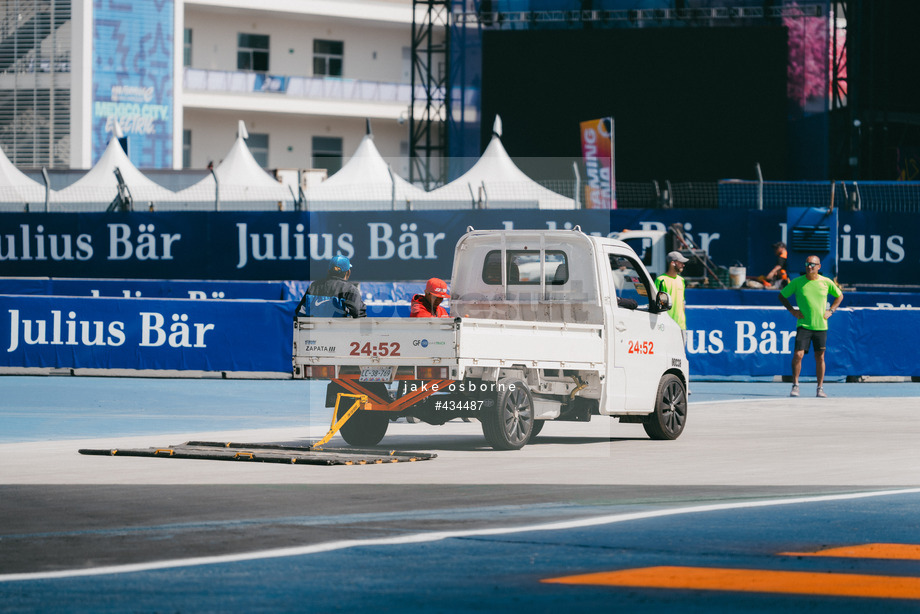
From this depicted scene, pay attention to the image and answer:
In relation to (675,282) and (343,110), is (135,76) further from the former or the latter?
(675,282)

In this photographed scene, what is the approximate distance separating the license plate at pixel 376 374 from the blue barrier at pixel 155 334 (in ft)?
33.3

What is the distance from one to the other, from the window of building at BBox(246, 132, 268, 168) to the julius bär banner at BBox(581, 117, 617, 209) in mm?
24467

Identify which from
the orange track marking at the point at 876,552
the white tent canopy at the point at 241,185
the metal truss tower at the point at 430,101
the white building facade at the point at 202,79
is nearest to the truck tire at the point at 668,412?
the orange track marking at the point at 876,552

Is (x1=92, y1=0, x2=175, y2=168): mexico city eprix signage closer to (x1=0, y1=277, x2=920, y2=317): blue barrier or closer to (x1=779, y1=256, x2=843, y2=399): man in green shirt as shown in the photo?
(x1=0, y1=277, x2=920, y2=317): blue barrier

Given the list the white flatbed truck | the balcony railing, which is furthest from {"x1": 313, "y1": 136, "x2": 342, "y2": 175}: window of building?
the white flatbed truck

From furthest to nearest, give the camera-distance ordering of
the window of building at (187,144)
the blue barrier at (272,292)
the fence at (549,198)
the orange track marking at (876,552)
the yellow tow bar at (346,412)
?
the window of building at (187,144), the fence at (549,198), the blue barrier at (272,292), the yellow tow bar at (346,412), the orange track marking at (876,552)

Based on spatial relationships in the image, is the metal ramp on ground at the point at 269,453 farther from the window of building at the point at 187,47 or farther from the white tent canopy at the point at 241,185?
the window of building at the point at 187,47

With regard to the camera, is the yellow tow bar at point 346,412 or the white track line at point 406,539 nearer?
the white track line at point 406,539

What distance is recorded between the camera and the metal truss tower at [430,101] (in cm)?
4559

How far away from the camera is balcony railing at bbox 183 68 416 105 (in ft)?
186

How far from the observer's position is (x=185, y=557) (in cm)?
735

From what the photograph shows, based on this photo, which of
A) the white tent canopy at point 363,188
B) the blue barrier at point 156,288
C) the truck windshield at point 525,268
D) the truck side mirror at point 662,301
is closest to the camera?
the truck windshield at point 525,268

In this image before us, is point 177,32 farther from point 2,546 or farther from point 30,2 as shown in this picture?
point 2,546

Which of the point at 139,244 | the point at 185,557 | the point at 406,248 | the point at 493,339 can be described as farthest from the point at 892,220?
the point at 185,557
